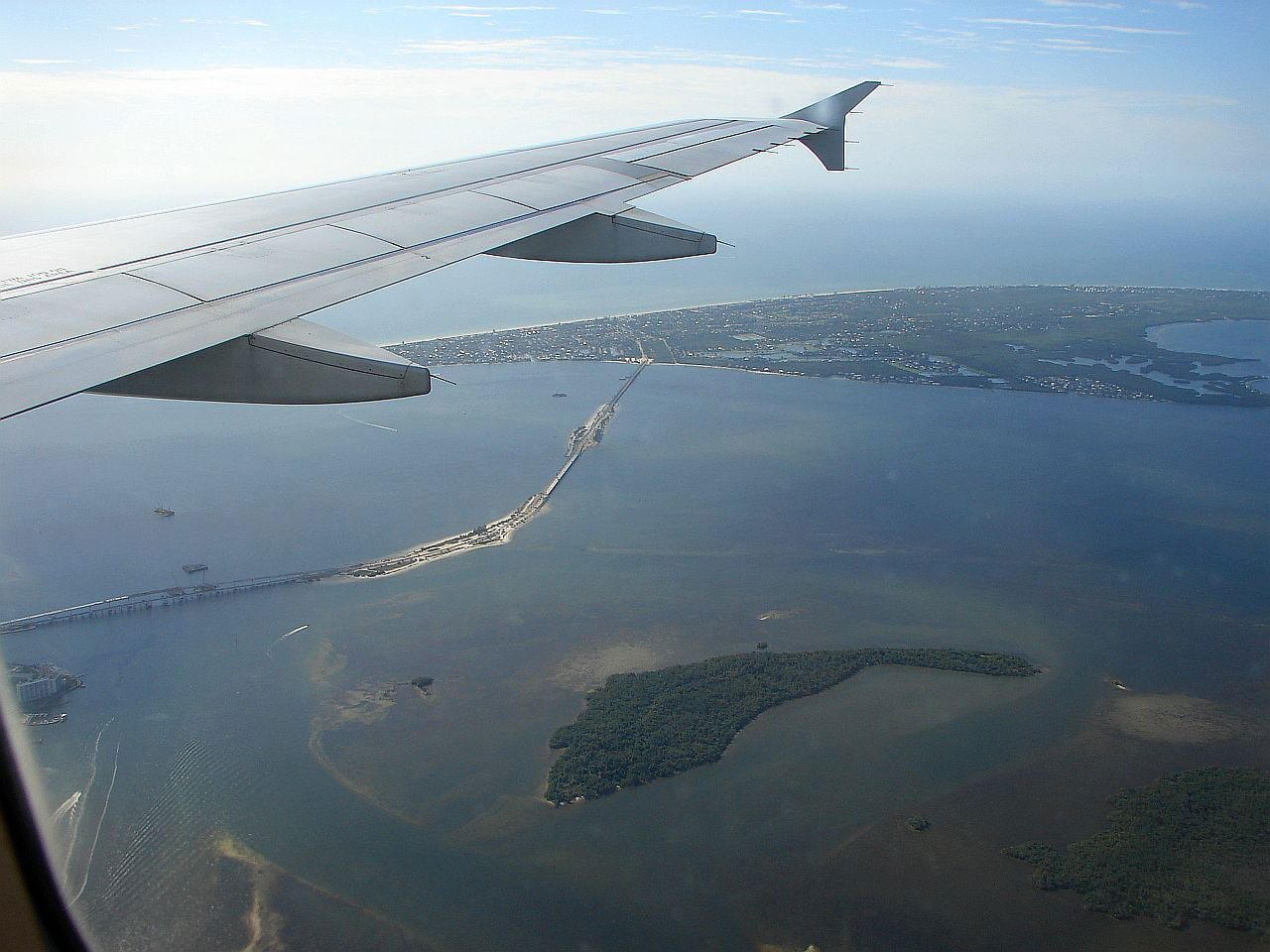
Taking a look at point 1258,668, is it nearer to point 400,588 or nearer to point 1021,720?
point 1021,720

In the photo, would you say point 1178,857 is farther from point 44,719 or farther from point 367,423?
point 367,423

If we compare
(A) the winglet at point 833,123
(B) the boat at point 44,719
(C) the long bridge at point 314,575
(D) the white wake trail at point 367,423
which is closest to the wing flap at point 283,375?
(A) the winglet at point 833,123

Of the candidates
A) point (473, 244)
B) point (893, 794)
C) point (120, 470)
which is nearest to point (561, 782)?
point (893, 794)

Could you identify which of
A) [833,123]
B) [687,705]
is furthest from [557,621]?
[833,123]

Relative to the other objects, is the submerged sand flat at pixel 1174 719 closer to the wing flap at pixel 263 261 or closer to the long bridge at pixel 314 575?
the long bridge at pixel 314 575

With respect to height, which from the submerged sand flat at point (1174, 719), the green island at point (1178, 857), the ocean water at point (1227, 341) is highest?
the ocean water at point (1227, 341)
